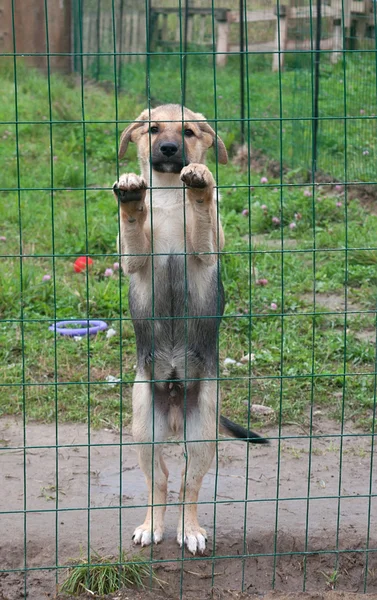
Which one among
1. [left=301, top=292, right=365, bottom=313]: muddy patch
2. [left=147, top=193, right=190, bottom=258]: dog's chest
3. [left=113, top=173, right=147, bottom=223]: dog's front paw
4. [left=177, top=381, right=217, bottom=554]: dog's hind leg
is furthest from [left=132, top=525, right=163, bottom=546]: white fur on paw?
[left=301, top=292, right=365, bottom=313]: muddy patch

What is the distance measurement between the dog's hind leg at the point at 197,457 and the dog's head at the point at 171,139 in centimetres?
120

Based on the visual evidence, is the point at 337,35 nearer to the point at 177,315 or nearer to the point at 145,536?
the point at 177,315

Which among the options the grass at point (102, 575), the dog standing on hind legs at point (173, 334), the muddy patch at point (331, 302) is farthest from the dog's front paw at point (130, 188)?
the muddy patch at point (331, 302)

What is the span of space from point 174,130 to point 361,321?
2.88 m

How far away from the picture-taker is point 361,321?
6.72 meters

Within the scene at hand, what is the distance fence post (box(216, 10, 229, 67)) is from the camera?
14.3 metres

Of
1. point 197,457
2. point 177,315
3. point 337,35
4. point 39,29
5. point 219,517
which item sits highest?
point 39,29

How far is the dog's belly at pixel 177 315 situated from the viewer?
4.46 m

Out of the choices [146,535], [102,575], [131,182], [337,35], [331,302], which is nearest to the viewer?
[131,182]

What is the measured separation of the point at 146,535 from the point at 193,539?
0.24 meters

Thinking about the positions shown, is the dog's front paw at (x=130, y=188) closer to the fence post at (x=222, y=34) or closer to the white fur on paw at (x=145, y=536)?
the white fur on paw at (x=145, y=536)

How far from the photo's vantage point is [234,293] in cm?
704

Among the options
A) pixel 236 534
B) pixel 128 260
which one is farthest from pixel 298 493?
pixel 128 260

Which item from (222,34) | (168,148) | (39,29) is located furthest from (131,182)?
(39,29)
